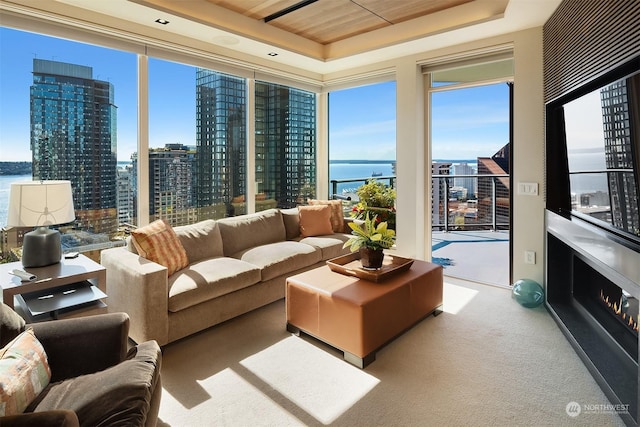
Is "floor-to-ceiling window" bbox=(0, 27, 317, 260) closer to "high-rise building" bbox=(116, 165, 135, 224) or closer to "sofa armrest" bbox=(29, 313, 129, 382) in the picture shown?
"high-rise building" bbox=(116, 165, 135, 224)

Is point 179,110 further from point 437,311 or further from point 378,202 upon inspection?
point 437,311

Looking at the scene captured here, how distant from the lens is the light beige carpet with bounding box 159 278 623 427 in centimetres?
199

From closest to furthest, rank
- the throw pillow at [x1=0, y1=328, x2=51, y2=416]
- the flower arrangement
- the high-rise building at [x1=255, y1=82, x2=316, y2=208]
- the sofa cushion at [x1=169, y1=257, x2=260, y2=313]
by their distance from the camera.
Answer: the throw pillow at [x1=0, y1=328, x2=51, y2=416], the sofa cushion at [x1=169, y1=257, x2=260, y2=313], the high-rise building at [x1=255, y1=82, x2=316, y2=208], the flower arrangement

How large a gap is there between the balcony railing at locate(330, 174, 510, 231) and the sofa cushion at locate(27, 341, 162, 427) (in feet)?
12.8

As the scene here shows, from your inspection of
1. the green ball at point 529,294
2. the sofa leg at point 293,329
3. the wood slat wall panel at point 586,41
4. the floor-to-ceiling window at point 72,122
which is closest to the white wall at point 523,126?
the wood slat wall panel at point 586,41

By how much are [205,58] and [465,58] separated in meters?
2.89

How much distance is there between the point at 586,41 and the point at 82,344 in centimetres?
349

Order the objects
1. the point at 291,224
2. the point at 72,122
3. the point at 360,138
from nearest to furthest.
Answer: the point at 72,122
the point at 291,224
the point at 360,138

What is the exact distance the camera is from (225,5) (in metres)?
3.70

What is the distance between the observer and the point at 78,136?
10.8 ft

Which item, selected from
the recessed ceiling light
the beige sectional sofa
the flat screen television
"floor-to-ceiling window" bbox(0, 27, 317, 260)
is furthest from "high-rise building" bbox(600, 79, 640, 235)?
"floor-to-ceiling window" bbox(0, 27, 317, 260)

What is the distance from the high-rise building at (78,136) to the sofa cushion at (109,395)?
2.17 m

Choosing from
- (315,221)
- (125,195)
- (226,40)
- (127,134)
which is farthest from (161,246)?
(226,40)

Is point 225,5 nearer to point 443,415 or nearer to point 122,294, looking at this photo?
point 122,294
